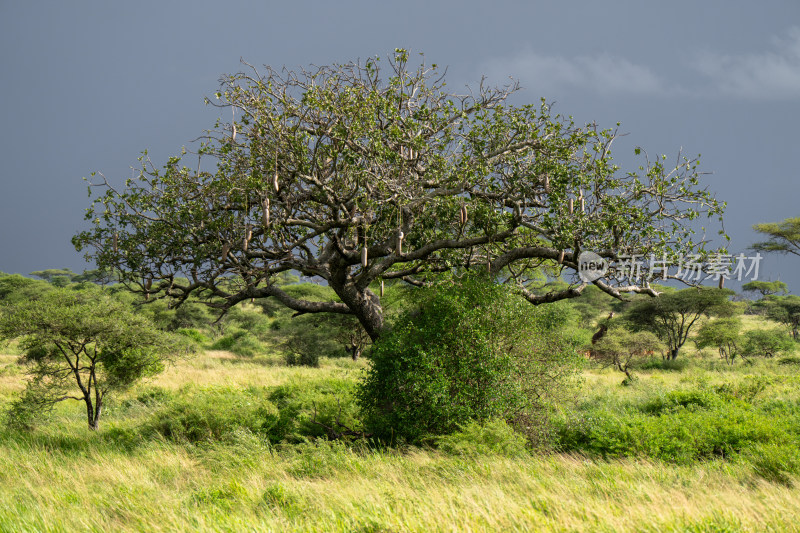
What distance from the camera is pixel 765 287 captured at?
163 feet

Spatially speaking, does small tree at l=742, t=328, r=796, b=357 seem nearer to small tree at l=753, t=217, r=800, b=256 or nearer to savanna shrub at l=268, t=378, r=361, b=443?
small tree at l=753, t=217, r=800, b=256

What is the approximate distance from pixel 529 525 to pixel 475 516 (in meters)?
0.48

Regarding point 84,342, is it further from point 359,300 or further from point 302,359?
point 302,359

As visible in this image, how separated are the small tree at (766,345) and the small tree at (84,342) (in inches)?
1194

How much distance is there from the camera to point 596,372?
28250mm

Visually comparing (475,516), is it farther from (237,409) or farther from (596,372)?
(596,372)

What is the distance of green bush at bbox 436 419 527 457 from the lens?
770cm

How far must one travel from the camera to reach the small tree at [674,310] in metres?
32.2

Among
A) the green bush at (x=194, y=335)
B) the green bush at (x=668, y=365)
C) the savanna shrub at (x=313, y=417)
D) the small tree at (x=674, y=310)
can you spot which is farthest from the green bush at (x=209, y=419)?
the small tree at (x=674, y=310)

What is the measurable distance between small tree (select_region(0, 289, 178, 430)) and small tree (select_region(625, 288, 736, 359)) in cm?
2744

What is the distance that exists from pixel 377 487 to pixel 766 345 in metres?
32.0

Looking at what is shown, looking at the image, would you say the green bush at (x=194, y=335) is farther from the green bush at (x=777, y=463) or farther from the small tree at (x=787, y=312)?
the small tree at (x=787, y=312)

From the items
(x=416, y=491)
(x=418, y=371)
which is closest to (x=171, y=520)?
(x=416, y=491)

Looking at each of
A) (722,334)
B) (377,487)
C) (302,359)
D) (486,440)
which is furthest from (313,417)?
(722,334)
